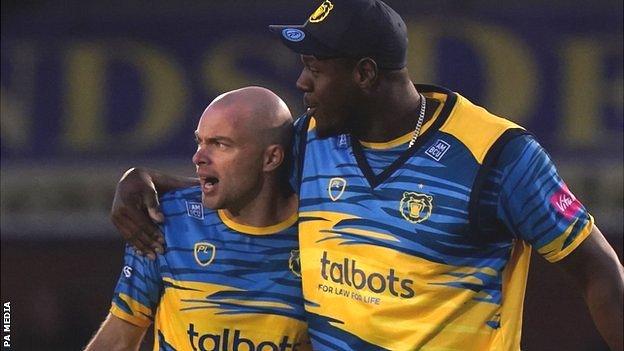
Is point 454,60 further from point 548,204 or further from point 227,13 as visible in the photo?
point 548,204

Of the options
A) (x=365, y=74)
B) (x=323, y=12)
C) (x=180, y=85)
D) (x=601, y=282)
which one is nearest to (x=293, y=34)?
(x=323, y=12)

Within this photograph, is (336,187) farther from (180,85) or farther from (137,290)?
(180,85)

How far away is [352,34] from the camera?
4145 mm

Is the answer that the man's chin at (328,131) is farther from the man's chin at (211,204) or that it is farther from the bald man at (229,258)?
the man's chin at (211,204)

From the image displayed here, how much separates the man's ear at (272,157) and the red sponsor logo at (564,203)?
91 centimetres

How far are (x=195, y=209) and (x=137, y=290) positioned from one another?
1.04 feet

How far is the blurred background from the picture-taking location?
30.5 ft

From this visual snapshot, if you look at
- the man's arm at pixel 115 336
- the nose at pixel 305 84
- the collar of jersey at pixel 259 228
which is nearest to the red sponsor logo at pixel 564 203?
the nose at pixel 305 84

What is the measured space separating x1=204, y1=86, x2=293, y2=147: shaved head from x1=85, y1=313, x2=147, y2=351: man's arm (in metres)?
0.73

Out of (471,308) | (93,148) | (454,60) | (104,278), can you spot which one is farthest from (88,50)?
(471,308)

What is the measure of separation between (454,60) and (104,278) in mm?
2951

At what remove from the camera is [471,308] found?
4.15 meters

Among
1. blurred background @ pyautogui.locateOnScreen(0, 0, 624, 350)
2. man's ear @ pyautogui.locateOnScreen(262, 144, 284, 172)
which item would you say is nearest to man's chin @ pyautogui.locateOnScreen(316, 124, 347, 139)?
man's ear @ pyautogui.locateOnScreen(262, 144, 284, 172)

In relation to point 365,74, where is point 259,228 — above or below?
below
